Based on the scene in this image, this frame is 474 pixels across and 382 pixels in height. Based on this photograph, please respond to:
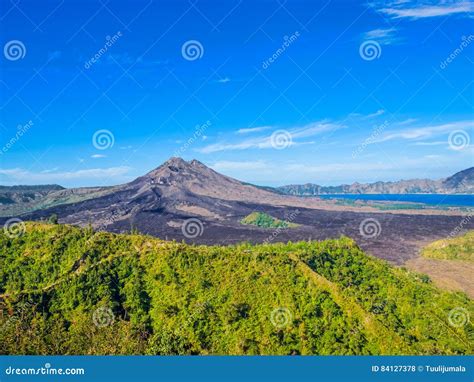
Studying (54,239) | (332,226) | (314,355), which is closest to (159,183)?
(332,226)

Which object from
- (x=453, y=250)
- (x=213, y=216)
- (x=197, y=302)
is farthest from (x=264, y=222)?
(x=197, y=302)

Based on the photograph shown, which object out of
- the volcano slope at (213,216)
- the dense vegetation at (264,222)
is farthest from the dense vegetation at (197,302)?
the dense vegetation at (264,222)

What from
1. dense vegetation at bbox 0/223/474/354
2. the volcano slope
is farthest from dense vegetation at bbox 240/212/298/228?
dense vegetation at bbox 0/223/474/354

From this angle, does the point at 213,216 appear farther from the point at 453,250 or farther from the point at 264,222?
the point at 453,250

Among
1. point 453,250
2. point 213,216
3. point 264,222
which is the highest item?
point 213,216

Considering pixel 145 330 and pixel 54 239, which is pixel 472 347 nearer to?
pixel 145 330

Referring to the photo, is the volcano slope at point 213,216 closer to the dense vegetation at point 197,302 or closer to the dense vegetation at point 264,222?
the dense vegetation at point 264,222
